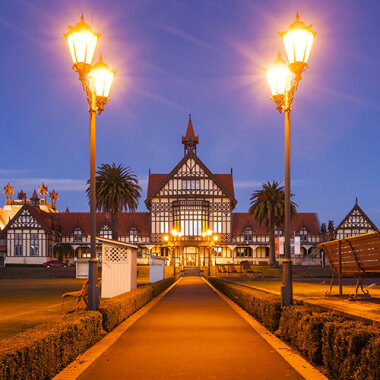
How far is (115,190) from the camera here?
55.3 metres

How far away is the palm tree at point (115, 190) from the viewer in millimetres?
55344

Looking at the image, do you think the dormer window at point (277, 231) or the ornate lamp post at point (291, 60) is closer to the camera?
the ornate lamp post at point (291, 60)

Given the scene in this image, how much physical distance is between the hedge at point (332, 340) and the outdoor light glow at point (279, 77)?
489cm

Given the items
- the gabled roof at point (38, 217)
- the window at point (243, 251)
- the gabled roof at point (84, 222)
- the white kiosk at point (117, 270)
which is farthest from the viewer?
the gabled roof at point (84, 222)

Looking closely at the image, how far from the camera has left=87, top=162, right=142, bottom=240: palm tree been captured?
55.3 metres

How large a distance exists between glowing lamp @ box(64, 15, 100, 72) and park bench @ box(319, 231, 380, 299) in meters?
6.63

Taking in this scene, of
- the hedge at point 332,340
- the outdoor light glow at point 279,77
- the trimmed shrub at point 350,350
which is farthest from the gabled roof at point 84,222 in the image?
the trimmed shrub at point 350,350

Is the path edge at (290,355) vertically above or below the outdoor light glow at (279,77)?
below

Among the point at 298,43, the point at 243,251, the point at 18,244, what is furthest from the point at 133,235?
the point at 298,43

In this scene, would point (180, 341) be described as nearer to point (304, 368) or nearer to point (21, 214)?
point (304, 368)

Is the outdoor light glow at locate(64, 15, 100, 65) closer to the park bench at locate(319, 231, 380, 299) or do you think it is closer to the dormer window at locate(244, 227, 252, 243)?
the park bench at locate(319, 231, 380, 299)

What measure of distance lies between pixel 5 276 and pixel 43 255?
2173cm

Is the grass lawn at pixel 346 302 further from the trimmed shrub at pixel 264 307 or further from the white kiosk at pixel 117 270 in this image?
the white kiosk at pixel 117 270

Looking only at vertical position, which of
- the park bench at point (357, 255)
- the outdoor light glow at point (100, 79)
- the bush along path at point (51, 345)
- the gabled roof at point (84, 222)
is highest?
the outdoor light glow at point (100, 79)
